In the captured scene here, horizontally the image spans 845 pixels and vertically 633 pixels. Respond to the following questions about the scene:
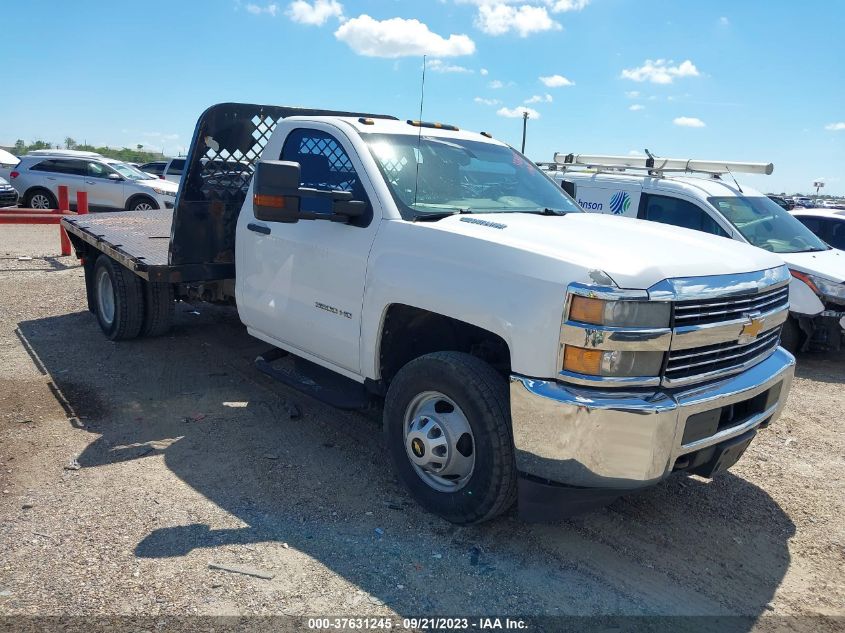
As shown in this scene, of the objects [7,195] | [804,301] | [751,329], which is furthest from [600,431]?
[7,195]

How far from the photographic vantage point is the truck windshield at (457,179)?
4266 mm

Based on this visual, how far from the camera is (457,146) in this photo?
15.9 ft

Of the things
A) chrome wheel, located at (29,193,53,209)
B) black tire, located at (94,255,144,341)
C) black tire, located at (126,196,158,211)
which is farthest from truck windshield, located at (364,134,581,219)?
chrome wheel, located at (29,193,53,209)

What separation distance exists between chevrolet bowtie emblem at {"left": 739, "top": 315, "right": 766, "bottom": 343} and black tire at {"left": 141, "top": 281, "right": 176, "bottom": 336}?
5394 mm

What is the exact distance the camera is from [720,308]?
334 centimetres

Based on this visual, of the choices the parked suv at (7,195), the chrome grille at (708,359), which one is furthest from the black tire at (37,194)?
the chrome grille at (708,359)

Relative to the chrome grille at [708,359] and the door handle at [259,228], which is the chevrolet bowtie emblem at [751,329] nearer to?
the chrome grille at [708,359]

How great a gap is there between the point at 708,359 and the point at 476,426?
114 cm

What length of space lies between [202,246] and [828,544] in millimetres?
4897

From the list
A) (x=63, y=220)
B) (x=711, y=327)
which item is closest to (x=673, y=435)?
(x=711, y=327)

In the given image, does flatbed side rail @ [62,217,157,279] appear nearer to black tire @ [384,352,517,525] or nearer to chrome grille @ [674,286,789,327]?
black tire @ [384,352,517,525]

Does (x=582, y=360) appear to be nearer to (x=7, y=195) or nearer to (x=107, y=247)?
(x=107, y=247)

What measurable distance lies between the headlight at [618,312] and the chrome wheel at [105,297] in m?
5.42

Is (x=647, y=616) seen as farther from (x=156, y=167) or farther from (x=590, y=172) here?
(x=156, y=167)
